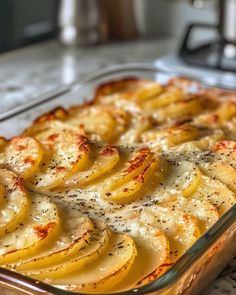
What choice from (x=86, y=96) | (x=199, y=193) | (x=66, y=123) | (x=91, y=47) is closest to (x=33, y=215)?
(x=199, y=193)

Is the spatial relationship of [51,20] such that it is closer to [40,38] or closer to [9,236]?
[40,38]

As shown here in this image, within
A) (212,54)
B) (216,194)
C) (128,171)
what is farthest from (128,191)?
(212,54)

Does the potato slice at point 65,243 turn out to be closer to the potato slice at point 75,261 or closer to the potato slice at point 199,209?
the potato slice at point 75,261

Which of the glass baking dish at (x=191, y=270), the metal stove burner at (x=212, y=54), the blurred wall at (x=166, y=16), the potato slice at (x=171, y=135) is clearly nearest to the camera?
the glass baking dish at (x=191, y=270)

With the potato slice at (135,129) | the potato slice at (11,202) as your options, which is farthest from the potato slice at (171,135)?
the potato slice at (11,202)

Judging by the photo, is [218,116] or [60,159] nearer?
[60,159]

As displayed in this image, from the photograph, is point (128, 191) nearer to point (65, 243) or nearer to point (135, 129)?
point (65, 243)
